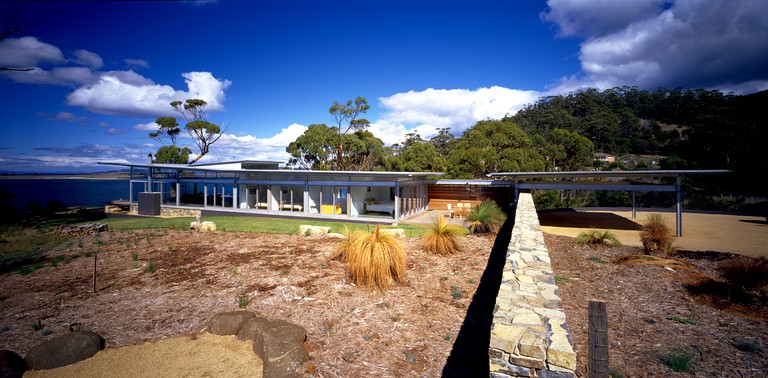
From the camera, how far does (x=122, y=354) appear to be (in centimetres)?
409

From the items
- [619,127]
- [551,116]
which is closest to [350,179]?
[551,116]

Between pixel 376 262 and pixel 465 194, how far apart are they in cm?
1498

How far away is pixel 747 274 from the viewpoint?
Result: 4770 millimetres

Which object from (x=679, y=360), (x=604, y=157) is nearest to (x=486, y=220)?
(x=679, y=360)

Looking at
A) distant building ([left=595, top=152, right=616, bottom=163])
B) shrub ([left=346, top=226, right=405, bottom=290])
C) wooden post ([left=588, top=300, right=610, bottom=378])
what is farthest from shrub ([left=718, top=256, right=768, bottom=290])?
distant building ([left=595, top=152, right=616, bottom=163])

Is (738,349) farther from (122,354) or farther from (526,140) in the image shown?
(526,140)

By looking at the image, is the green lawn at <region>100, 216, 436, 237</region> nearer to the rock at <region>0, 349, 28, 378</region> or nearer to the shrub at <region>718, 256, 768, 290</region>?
the shrub at <region>718, 256, 768, 290</region>

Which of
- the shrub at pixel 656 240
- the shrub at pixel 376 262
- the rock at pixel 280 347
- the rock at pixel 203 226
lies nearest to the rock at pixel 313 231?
the rock at pixel 203 226

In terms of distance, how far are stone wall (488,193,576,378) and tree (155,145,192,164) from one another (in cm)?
3639

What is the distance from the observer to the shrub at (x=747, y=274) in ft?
15.3

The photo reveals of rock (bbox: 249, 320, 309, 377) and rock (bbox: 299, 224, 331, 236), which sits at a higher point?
rock (bbox: 299, 224, 331, 236)

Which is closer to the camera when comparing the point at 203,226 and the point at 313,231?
the point at 313,231

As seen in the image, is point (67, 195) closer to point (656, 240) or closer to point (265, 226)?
point (265, 226)

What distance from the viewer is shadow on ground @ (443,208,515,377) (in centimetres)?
349
